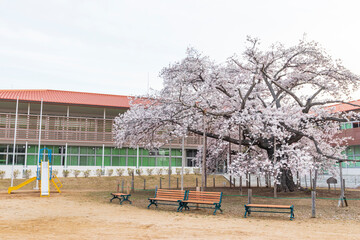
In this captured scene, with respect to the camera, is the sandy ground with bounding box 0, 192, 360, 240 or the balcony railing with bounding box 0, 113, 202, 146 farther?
the balcony railing with bounding box 0, 113, 202, 146

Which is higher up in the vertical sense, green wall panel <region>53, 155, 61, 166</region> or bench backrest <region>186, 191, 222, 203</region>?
green wall panel <region>53, 155, 61, 166</region>

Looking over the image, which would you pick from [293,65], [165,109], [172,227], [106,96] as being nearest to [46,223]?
[172,227]

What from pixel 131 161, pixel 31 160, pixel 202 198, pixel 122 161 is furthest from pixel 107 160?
pixel 202 198

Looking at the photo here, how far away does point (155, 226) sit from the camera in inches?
420

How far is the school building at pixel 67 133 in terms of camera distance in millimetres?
33469

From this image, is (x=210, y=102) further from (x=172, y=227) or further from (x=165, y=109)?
(x=172, y=227)

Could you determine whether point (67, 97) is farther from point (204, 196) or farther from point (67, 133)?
point (204, 196)

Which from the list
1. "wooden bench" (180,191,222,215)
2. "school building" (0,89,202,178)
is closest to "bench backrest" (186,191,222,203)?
"wooden bench" (180,191,222,215)

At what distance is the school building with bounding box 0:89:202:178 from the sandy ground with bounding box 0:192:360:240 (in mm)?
18729

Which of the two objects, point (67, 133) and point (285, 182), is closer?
point (285, 182)

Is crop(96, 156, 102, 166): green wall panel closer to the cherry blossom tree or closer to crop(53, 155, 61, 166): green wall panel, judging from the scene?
crop(53, 155, 61, 166): green wall panel

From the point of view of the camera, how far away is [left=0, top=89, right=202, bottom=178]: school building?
33469mm

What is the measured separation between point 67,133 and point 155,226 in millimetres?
25822

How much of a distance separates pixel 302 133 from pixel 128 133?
1005cm
